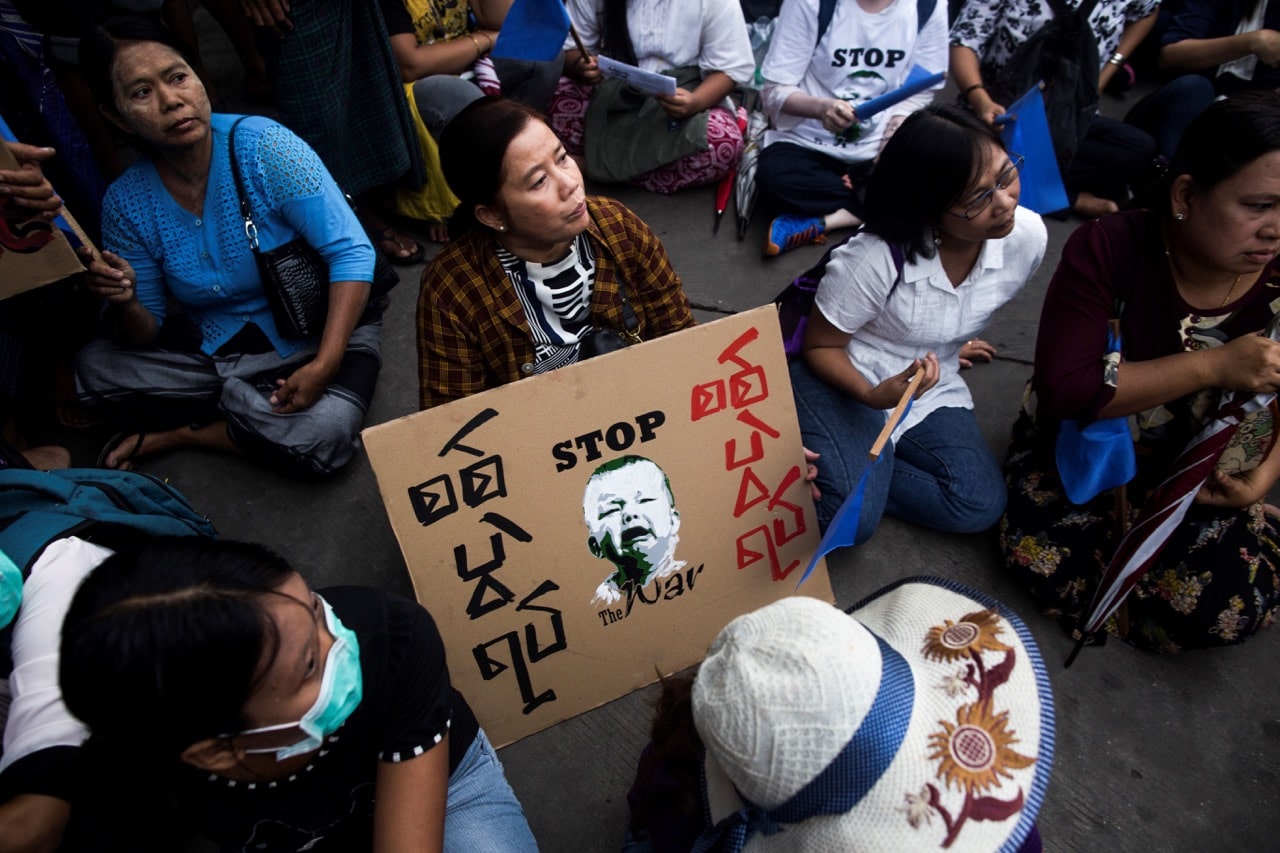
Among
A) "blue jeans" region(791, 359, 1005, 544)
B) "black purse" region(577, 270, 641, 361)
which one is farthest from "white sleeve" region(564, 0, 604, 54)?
"blue jeans" region(791, 359, 1005, 544)

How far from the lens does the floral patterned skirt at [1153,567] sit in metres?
1.84

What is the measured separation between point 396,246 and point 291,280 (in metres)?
0.94

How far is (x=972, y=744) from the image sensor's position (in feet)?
2.98

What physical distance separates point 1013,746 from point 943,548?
Answer: 136 cm

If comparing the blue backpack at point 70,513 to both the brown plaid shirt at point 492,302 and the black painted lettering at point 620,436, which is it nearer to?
the brown plaid shirt at point 492,302

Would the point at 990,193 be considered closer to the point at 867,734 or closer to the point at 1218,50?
the point at 867,734

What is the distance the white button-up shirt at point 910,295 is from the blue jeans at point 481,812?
1277 millimetres

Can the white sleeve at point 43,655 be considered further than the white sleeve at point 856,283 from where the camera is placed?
No

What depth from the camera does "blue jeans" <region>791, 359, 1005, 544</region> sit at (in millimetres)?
2045

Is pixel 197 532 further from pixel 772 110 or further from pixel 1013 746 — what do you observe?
pixel 772 110

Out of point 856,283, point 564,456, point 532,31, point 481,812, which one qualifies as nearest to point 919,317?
point 856,283

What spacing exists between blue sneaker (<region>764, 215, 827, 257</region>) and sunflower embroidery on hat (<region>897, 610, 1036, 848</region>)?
7.53ft

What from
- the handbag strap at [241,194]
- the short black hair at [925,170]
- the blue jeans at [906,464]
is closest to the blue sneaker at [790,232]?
the blue jeans at [906,464]

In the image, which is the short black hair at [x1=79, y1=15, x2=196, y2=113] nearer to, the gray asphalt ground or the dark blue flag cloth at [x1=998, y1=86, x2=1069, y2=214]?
the gray asphalt ground
